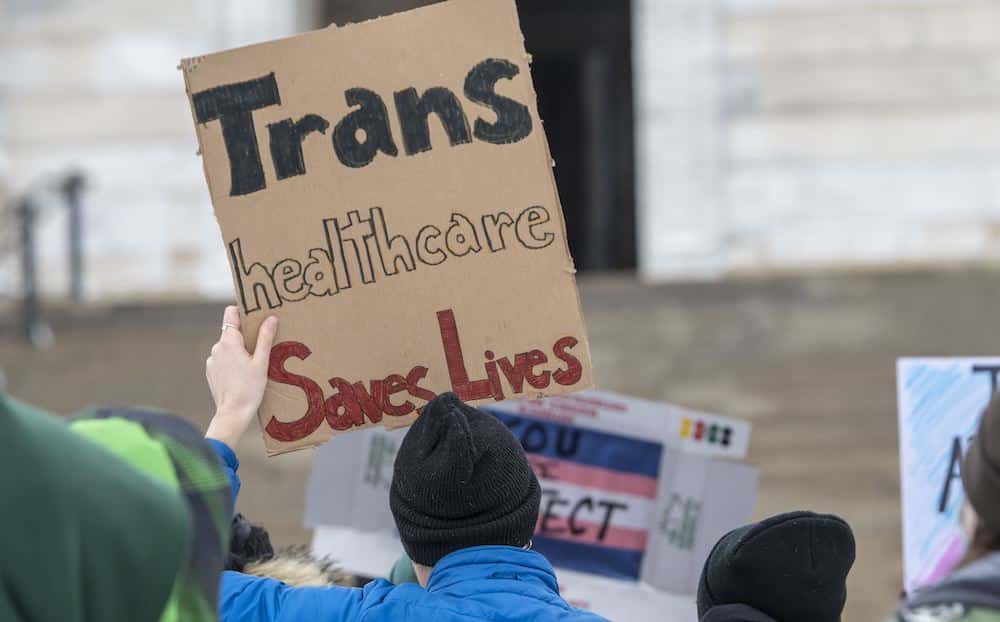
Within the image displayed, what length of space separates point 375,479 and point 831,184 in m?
6.48

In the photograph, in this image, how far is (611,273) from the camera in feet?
39.1

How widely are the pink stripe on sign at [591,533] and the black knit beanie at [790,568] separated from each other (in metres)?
1.21

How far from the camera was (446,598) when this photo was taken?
1.87 m

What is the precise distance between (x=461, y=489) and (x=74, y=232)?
7.69 metres

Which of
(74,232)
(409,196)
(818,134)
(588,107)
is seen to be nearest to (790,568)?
(409,196)

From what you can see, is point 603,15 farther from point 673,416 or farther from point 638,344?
point 673,416

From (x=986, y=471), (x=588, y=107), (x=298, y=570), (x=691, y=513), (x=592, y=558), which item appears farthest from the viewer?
(x=588, y=107)

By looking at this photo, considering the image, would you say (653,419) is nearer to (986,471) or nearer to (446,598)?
(446,598)

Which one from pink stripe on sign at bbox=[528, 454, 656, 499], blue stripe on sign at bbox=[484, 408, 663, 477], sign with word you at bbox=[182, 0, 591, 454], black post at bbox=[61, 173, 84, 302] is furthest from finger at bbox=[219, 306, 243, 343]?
black post at bbox=[61, 173, 84, 302]

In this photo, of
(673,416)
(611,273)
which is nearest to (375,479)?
(673,416)

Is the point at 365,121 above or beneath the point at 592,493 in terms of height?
above

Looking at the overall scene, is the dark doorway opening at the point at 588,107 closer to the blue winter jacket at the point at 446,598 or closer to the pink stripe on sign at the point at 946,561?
the pink stripe on sign at the point at 946,561

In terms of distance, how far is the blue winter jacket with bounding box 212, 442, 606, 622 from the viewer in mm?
1841

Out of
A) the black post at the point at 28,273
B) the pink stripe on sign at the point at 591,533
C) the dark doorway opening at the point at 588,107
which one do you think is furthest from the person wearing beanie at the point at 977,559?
the dark doorway opening at the point at 588,107
